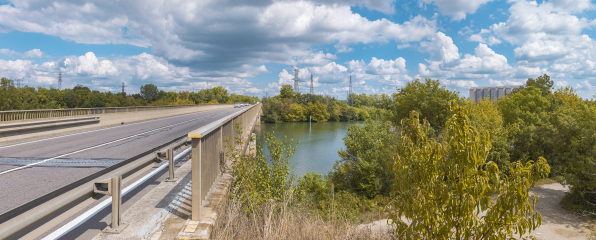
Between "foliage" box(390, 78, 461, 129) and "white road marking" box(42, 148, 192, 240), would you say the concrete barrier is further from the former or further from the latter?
"foliage" box(390, 78, 461, 129)

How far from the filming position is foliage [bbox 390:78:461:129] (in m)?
30.9

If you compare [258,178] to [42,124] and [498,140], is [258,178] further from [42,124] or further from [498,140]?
[498,140]

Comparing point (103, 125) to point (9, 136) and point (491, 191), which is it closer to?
point (9, 136)

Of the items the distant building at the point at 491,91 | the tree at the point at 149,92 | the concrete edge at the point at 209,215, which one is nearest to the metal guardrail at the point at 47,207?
the concrete edge at the point at 209,215

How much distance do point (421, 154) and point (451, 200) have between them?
1.97 ft

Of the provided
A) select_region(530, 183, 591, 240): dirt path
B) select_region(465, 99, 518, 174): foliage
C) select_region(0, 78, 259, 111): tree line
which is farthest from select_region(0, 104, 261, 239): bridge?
select_region(0, 78, 259, 111): tree line

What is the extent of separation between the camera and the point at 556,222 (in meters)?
16.2

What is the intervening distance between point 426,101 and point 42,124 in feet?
102

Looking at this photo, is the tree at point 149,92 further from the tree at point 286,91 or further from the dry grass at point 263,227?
the dry grass at point 263,227

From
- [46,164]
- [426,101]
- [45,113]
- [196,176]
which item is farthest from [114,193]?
[426,101]

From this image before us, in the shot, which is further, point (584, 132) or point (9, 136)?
point (584, 132)

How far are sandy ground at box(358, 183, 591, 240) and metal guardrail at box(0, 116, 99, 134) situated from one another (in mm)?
15970

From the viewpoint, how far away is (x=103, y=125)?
818 inches

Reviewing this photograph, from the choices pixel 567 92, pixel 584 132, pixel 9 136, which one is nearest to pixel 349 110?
pixel 567 92
